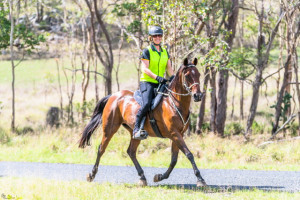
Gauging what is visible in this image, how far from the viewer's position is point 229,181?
10195 mm

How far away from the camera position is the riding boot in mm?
9453

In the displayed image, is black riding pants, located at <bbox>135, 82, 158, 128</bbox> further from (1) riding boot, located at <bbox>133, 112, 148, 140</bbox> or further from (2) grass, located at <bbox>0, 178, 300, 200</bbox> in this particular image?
(2) grass, located at <bbox>0, 178, 300, 200</bbox>

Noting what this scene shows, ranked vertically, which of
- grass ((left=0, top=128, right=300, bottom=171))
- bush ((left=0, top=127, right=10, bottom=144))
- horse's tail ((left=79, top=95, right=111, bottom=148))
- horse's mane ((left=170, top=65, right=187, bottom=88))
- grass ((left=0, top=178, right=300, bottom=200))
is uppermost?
horse's mane ((left=170, top=65, right=187, bottom=88))

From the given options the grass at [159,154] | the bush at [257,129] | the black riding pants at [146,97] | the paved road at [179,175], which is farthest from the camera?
the bush at [257,129]

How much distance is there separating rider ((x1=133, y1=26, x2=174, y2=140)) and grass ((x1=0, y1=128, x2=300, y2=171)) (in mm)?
3814

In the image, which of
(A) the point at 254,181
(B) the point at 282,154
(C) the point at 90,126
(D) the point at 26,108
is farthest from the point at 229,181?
(D) the point at 26,108

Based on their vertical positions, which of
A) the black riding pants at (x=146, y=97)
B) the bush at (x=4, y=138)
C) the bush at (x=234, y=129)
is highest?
the black riding pants at (x=146, y=97)

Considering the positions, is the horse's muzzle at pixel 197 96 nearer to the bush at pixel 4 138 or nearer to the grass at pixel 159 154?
the grass at pixel 159 154

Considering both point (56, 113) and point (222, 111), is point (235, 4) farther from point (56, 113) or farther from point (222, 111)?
point (56, 113)

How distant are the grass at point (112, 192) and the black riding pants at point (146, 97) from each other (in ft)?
4.52

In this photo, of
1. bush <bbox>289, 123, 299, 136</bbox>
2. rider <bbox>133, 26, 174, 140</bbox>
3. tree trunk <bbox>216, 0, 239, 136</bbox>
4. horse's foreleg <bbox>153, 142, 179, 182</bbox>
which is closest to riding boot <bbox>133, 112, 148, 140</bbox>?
rider <bbox>133, 26, 174, 140</bbox>

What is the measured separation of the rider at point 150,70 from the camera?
9.33 meters

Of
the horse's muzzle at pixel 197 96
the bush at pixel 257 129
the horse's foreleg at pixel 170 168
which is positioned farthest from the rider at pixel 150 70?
the bush at pixel 257 129

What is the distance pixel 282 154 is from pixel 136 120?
254 inches
